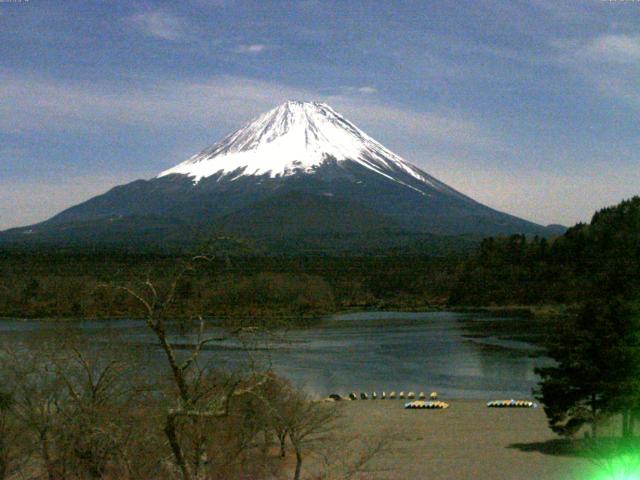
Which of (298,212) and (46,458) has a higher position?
(298,212)

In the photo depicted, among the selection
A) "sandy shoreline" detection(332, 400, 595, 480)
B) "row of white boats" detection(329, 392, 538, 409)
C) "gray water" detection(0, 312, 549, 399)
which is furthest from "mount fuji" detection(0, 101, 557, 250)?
"sandy shoreline" detection(332, 400, 595, 480)

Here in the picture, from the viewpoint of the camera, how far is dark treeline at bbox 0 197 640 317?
59.8m

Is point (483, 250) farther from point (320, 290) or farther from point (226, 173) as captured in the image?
point (226, 173)

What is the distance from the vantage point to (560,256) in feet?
256

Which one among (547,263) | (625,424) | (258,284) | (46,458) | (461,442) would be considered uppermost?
(547,263)

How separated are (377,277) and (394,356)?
4094 cm

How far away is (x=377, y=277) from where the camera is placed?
7975cm

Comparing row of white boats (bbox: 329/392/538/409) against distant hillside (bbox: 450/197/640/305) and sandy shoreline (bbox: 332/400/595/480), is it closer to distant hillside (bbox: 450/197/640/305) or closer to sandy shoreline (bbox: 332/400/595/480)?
sandy shoreline (bbox: 332/400/595/480)

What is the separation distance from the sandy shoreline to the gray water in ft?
8.19

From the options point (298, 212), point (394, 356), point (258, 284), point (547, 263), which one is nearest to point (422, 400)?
point (394, 356)

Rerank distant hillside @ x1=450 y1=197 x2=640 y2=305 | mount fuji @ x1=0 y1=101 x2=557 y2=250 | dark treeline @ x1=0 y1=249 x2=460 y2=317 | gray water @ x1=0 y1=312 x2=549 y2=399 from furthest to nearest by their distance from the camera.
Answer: mount fuji @ x1=0 y1=101 x2=557 y2=250
distant hillside @ x1=450 y1=197 x2=640 y2=305
dark treeline @ x1=0 y1=249 x2=460 y2=317
gray water @ x1=0 y1=312 x2=549 y2=399

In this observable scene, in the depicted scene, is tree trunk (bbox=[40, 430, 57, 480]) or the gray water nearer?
tree trunk (bbox=[40, 430, 57, 480])

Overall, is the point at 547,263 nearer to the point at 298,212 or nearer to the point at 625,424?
the point at 625,424

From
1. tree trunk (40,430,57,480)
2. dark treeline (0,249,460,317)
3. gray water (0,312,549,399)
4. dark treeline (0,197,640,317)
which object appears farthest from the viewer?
dark treeline (0,197,640,317)
